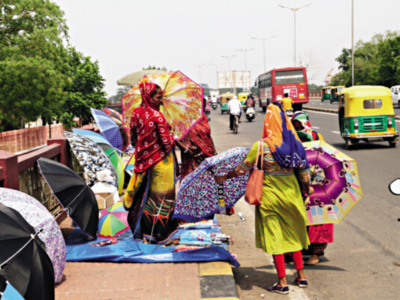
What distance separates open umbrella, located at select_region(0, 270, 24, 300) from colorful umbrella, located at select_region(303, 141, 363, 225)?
10.4 feet

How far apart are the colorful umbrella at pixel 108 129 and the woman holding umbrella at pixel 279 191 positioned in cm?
598

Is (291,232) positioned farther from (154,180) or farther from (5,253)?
(5,253)

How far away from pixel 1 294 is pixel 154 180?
3.08 meters

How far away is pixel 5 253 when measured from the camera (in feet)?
9.85

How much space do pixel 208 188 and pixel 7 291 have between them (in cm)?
268

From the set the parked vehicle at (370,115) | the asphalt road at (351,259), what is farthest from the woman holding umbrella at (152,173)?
the parked vehicle at (370,115)

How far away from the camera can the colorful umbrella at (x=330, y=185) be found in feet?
16.7

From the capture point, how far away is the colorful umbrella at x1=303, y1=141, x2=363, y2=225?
509 centimetres

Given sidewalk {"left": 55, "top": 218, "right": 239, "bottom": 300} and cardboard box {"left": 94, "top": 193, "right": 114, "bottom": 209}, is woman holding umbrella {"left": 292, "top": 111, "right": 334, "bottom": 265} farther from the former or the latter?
cardboard box {"left": 94, "top": 193, "right": 114, "bottom": 209}

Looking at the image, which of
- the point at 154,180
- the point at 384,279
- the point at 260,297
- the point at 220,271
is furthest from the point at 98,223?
the point at 384,279

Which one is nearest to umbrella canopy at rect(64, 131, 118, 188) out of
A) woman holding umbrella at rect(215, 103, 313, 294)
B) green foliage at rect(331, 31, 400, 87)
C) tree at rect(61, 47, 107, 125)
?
woman holding umbrella at rect(215, 103, 313, 294)

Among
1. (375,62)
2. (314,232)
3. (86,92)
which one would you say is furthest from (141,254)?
(375,62)

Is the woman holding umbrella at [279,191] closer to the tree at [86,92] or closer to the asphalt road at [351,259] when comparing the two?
the asphalt road at [351,259]

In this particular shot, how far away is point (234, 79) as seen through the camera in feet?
307
